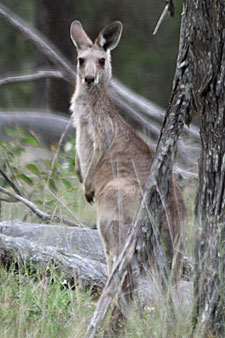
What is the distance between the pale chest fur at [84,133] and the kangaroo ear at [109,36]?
608 millimetres

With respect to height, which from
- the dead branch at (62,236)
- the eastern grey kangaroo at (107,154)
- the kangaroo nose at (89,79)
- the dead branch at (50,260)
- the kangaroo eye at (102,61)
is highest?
the kangaroo eye at (102,61)

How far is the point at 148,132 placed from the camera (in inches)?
284

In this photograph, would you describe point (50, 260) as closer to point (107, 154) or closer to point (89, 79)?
point (107, 154)

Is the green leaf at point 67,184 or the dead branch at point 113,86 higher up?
the dead branch at point 113,86

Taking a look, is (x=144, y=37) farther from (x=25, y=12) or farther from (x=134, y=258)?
(x=134, y=258)

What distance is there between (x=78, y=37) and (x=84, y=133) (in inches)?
38.6

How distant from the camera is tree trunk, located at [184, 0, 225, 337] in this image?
3486 millimetres

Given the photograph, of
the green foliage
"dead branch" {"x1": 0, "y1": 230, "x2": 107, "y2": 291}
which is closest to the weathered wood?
"dead branch" {"x1": 0, "y1": 230, "x2": 107, "y2": 291}

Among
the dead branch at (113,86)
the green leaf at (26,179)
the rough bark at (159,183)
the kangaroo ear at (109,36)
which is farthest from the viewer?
the green leaf at (26,179)

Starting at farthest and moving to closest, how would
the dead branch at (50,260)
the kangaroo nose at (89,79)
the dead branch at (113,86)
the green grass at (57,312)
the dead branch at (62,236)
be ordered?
1. the dead branch at (113,86)
2. the kangaroo nose at (89,79)
3. the dead branch at (62,236)
4. the dead branch at (50,260)
5. the green grass at (57,312)

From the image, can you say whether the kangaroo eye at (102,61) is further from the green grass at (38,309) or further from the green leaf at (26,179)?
the green grass at (38,309)

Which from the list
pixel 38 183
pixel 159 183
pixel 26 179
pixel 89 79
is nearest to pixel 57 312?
pixel 159 183

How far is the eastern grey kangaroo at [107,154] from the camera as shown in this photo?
5.17 m

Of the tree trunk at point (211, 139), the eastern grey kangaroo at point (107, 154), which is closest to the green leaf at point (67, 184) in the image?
the eastern grey kangaroo at point (107, 154)
